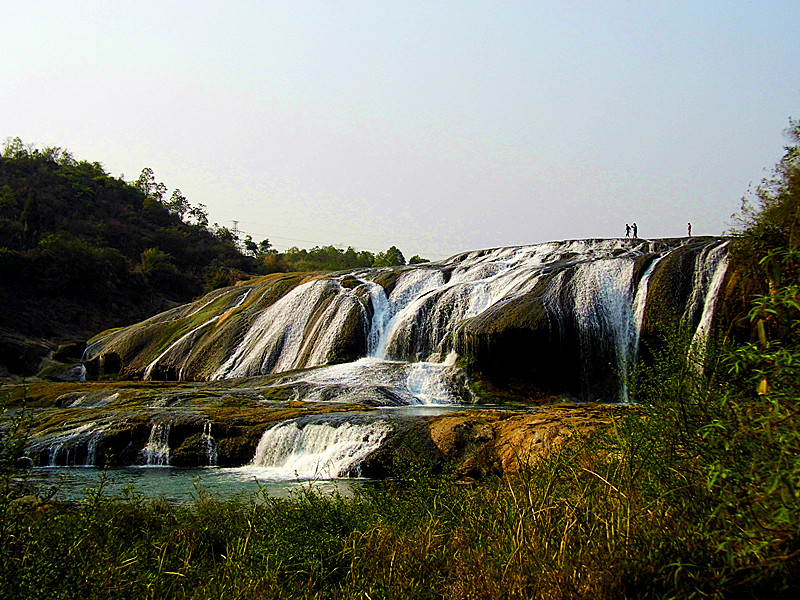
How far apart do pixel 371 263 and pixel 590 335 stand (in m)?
57.7

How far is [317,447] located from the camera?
42.5ft

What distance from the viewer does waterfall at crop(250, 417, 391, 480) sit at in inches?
481

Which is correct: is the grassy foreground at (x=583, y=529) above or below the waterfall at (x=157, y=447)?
above

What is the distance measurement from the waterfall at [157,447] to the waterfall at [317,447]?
2.01m

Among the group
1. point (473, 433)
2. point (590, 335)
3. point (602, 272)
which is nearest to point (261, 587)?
point (473, 433)

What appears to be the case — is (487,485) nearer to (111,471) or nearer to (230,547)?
(230,547)

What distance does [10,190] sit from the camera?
6200 centimetres

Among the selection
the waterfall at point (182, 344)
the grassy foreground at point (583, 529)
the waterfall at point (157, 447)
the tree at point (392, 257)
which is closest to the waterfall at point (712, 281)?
the waterfall at point (157, 447)

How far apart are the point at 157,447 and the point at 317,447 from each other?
362 cm

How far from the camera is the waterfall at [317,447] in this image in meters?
12.2

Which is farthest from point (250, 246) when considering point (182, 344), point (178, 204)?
point (182, 344)

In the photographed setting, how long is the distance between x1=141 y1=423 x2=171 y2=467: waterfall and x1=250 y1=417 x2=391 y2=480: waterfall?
201 cm

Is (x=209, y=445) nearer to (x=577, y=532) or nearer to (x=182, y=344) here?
(x=577, y=532)

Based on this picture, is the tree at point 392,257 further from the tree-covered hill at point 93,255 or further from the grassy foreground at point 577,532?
the grassy foreground at point 577,532
